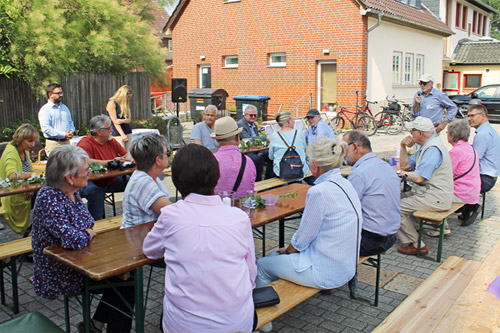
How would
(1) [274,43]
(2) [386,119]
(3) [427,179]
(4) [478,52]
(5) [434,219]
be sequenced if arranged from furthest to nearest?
(4) [478,52] → (1) [274,43] → (2) [386,119] → (3) [427,179] → (5) [434,219]

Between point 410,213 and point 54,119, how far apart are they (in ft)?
18.4

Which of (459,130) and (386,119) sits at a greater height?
(459,130)

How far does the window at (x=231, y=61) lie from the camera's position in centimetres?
2177

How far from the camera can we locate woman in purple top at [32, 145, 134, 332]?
121 inches

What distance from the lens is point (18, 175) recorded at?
4996 mm

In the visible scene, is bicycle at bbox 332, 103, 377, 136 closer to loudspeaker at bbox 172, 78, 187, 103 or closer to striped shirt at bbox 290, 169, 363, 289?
loudspeaker at bbox 172, 78, 187, 103

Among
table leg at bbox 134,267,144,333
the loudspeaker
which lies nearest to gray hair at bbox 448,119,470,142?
table leg at bbox 134,267,144,333

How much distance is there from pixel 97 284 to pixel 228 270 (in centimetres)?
122

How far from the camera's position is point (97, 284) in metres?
3.26

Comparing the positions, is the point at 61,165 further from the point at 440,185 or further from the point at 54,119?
the point at 54,119

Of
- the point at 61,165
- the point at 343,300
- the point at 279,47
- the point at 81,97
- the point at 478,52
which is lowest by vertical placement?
the point at 343,300

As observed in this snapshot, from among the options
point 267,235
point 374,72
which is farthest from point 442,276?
point 374,72

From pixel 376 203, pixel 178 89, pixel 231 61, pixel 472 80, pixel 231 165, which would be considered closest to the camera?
pixel 376 203

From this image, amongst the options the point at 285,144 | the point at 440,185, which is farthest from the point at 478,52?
the point at 440,185
